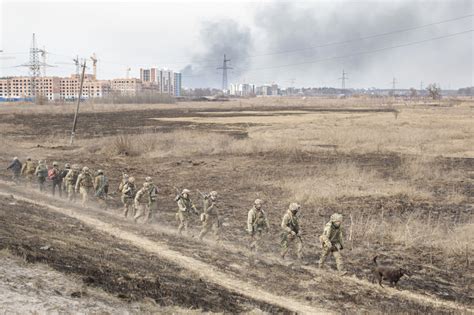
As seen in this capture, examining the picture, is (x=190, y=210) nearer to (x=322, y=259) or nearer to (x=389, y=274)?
(x=322, y=259)

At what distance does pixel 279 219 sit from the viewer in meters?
18.5

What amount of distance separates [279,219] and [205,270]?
22.0ft

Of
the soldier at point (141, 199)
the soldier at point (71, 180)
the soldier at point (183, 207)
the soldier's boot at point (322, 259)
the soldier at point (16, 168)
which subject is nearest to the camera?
the soldier's boot at point (322, 259)

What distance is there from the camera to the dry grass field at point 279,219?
1084 centimetres

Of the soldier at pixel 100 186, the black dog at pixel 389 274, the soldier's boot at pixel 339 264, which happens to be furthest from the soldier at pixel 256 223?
the soldier at pixel 100 186

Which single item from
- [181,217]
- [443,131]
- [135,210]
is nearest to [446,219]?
[181,217]

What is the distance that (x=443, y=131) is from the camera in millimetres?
46125

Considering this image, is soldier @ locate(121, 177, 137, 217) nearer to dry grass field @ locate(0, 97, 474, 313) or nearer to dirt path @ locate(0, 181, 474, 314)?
dry grass field @ locate(0, 97, 474, 313)

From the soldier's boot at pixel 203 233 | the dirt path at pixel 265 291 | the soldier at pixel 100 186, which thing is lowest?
the dirt path at pixel 265 291

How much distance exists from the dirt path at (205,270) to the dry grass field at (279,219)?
81 millimetres

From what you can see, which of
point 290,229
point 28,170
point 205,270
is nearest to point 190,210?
point 290,229

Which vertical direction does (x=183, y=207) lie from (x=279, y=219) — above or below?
above

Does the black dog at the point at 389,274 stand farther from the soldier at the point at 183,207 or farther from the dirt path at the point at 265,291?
the soldier at the point at 183,207

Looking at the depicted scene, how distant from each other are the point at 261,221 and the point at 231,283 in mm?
3090
